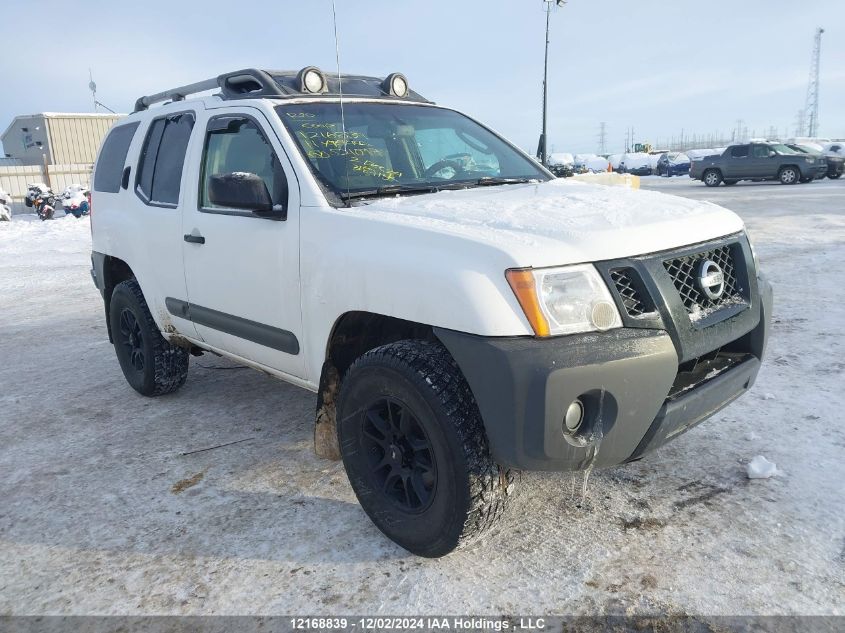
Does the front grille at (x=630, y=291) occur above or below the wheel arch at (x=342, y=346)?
above

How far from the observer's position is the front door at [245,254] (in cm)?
301

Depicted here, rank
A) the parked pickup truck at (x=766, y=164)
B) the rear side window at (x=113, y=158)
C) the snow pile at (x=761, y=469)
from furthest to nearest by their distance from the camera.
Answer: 1. the parked pickup truck at (x=766, y=164)
2. the rear side window at (x=113, y=158)
3. the snow pile at (x=761, y=469)

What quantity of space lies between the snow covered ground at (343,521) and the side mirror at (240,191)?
133 centimetres

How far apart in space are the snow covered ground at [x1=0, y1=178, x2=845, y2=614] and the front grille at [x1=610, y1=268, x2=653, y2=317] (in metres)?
0.96

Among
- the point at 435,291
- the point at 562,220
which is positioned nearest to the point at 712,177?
the point at 562,220

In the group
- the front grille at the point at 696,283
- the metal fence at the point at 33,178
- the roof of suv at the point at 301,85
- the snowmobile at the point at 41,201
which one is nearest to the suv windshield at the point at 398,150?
the roof of suv at the point at 301,85

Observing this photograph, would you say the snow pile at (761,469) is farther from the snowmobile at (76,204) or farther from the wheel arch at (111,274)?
the snowmobile at (76,204)

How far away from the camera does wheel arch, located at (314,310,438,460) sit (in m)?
2.74

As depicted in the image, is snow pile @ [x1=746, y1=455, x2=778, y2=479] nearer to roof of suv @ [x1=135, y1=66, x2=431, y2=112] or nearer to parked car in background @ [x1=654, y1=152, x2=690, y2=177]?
roof of suv @ [x1=135, y1=66, x2=431, y2=112]

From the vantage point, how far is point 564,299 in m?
2.17

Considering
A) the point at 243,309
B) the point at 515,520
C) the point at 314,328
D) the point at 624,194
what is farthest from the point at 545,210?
the point at 243,309

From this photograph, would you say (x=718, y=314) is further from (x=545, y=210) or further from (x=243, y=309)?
(x=243, y=309)

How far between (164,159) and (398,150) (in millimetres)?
1562

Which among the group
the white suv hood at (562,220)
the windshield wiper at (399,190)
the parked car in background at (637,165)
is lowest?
the parked car in background at (637,165)
